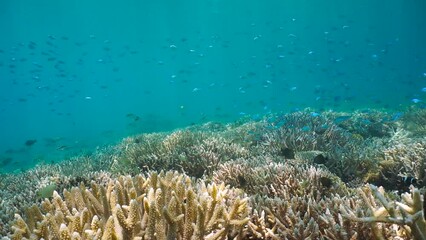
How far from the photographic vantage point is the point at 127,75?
19650 cm

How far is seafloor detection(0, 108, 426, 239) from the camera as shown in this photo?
2.52 metres

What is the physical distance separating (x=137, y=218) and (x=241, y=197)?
1.85 m

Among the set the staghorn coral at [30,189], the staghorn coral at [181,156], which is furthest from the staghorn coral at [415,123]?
the staghorn coral at [30,189]

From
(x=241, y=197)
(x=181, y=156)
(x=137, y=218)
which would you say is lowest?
(x=181, y=156)

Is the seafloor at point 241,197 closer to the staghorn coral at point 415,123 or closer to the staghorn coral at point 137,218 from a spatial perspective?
the staghorn coral at point 137,218

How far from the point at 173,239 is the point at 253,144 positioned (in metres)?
7.19

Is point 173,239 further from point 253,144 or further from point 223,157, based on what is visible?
point 253,144

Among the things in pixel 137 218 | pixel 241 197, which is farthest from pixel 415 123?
pixel 137 218

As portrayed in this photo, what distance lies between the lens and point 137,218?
2539mm

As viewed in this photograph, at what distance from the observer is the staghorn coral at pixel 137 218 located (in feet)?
8.16

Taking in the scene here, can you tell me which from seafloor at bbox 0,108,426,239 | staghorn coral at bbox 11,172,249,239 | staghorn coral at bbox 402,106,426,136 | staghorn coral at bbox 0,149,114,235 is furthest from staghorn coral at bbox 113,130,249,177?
staghorn coral at bbox 402,106,426,136

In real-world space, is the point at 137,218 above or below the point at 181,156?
above

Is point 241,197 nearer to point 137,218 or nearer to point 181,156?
point 137,218

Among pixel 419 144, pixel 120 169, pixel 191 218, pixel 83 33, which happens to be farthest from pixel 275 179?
pixel 83 33
